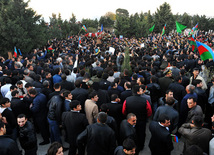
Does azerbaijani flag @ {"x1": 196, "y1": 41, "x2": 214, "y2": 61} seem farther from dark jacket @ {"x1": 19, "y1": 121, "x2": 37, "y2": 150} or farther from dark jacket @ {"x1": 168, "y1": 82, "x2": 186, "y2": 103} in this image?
dark jacket @ {"x1": 19, "y1": 121, "x2": 37, "y2": 150}

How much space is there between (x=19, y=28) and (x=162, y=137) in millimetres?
14161

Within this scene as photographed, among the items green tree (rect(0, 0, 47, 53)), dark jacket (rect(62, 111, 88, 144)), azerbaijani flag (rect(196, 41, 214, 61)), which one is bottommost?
dark jacket (rect(62, 111, 88, 144))

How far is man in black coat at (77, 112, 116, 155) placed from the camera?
326 cm

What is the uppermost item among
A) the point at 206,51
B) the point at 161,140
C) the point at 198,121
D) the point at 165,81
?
the point at 206,51

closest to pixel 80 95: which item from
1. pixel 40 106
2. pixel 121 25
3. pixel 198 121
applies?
pixel 40 106

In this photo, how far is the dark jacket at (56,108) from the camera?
4.41 metres

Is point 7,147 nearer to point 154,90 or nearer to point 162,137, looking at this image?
point 162,137

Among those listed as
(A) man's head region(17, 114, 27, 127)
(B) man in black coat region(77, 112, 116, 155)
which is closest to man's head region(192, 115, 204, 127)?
(B) man in black coat region(77, 112, 116, 155)

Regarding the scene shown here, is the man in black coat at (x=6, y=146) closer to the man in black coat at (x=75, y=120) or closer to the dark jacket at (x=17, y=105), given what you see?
the man in black coat at (x=75, y=120)

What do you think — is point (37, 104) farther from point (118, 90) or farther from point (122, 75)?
point (122, 75)

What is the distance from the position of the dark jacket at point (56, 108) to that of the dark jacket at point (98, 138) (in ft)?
4.45

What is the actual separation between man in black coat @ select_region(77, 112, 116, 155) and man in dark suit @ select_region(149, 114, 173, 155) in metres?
0.93

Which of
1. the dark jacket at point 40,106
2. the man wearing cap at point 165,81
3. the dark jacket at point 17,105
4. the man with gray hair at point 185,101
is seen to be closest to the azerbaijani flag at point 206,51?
the man wearing cap at point 165,81

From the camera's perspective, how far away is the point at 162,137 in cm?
340
